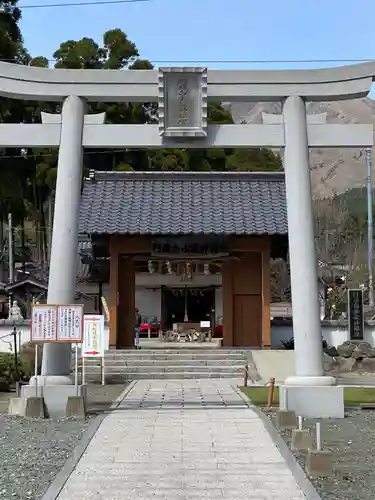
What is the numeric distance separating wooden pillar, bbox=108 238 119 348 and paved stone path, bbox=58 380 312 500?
34.5 feet

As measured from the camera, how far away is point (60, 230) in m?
12.2

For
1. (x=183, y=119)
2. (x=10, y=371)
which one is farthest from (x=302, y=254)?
(x=10, y=371)

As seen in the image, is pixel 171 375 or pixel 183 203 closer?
pixel 171 375

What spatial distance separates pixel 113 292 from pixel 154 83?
41.0 feet

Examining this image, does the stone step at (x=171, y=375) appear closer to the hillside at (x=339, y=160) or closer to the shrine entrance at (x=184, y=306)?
the shrine entrance at (x=184, y=306)

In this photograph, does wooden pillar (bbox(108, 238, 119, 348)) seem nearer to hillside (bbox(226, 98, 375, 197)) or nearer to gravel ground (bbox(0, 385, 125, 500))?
gravel ground (bbox(0, 385, 125, 500))

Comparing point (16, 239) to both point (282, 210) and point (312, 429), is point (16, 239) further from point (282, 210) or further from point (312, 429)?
point (312, 429)

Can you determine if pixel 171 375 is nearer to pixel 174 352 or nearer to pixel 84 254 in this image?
pixel 174 352

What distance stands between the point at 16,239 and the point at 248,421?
43282 mm

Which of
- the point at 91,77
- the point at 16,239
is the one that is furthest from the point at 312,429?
the point at 16,239

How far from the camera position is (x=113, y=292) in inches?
947

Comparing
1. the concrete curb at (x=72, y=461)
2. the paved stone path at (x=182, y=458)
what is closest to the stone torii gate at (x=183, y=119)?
the concrete curb at (x=72, y=461)

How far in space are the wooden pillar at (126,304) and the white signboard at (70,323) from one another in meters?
12.7

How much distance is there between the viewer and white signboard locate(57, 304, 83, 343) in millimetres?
11695
